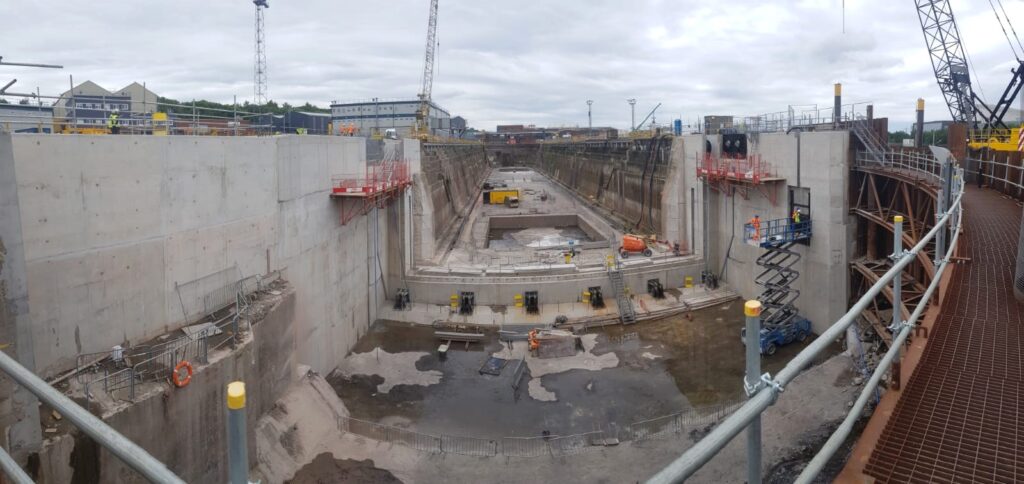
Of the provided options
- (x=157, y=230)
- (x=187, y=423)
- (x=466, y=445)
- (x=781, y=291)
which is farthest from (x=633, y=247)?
(x=187, y=423)

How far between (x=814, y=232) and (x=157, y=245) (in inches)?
909

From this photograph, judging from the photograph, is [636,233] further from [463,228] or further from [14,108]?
[14,108]

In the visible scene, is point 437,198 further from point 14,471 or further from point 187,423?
point 14,471

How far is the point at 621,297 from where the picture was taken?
3098 centimetres

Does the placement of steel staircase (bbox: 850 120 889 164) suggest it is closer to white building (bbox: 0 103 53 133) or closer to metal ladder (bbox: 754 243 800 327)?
metal ladder (bbox: 754 243 800 327)

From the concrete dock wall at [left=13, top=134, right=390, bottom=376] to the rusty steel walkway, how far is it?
1286 cm

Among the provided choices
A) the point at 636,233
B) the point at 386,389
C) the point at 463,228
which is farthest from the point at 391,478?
the point at 463,228

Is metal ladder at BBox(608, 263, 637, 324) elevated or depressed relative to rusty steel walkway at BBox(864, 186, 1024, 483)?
depressed

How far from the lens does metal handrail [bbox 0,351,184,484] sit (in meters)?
2.65

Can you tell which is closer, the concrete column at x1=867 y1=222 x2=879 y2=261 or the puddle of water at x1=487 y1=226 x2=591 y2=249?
the concrete column at x1=867 y1=222 x2=879 y2=261

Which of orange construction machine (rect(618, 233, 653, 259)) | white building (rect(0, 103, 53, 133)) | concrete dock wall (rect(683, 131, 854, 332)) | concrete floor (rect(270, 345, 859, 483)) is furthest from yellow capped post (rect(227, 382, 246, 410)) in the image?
orange construction machine (rect(618, 233, 653, 259))

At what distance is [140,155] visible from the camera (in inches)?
539

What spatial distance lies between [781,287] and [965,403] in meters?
21.5

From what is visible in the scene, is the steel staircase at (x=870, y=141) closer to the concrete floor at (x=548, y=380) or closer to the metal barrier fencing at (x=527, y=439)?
the concrete floor at (x=548, y=380)
